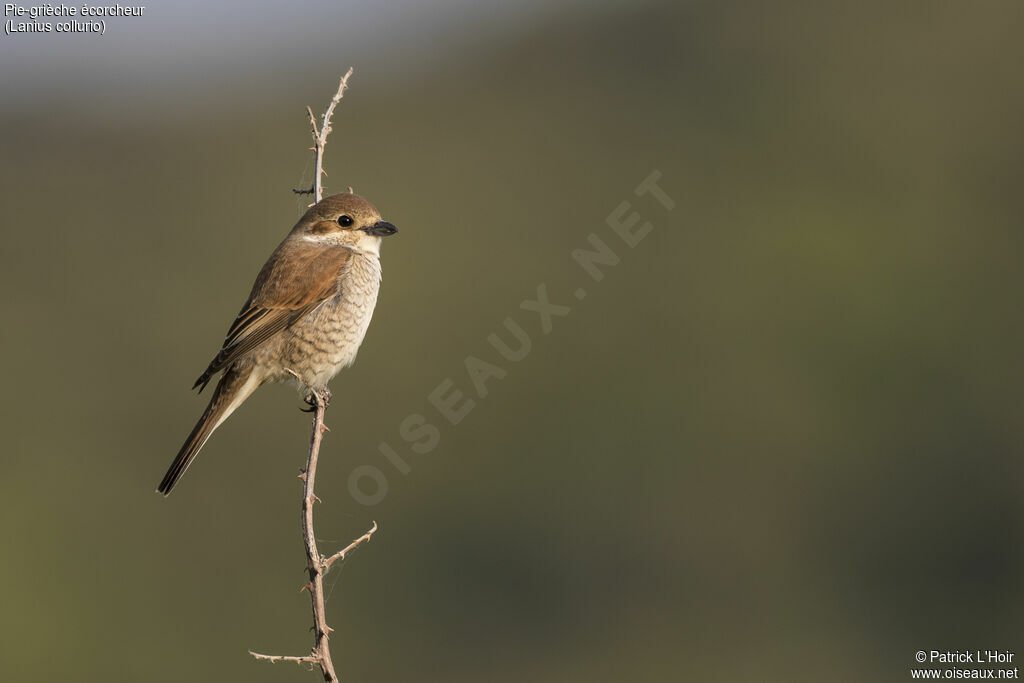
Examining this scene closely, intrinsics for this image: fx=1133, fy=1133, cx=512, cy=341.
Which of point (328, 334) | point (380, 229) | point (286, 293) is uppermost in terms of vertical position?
point (380, 229)

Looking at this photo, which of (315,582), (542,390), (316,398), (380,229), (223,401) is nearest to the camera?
(315,582)

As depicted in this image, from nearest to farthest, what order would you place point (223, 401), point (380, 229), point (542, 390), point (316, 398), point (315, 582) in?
point (315, 582) < point (316, 398) < point (223, 401) < point (380, 229) < point (542, 390)

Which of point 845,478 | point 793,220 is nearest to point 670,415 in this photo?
point 845,478

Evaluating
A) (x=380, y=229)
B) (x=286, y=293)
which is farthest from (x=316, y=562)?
(x=380, y=229)

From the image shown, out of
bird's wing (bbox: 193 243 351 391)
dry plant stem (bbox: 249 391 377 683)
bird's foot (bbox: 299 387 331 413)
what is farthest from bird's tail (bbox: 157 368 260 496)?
dry plant stem (bbox: 249 391 377 683)

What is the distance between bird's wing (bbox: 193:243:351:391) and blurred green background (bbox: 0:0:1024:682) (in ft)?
39.8

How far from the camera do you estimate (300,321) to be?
5.74 meters

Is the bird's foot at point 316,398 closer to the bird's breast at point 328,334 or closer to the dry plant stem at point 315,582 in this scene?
the bird's breast at point 328,334

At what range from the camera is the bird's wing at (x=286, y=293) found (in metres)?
5.61

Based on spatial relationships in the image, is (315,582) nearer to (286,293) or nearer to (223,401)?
(223,401)

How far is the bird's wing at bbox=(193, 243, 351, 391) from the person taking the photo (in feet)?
18.4

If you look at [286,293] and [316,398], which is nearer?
[316,398]

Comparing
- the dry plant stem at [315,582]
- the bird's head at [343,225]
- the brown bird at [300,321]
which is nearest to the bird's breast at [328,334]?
the brown bird at [300,321]

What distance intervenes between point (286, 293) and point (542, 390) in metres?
27.7
